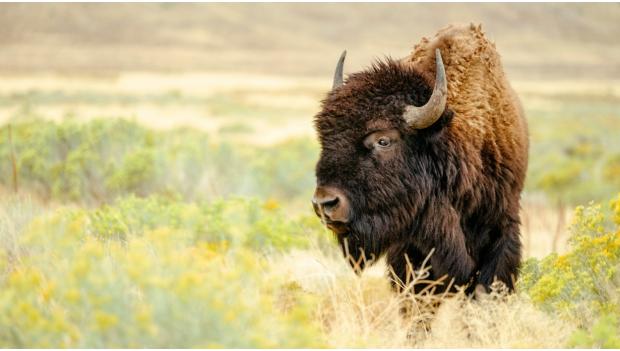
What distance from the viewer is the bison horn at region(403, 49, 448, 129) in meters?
5.84

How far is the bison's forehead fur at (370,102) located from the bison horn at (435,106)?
13 cm

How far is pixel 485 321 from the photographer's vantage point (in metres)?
5.61

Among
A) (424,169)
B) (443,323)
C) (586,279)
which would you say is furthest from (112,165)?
(586,279)

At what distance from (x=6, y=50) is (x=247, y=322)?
110556mm

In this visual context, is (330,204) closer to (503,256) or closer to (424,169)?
(424,169)

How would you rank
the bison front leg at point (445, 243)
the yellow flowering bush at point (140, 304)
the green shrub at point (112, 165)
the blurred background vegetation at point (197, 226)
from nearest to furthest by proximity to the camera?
the yellow flowering bush at point (140, 304)
the blurred background vegetation at point (197, 226)
the bison front leg at point (445, 243)
the green shrub at point (112, 165)

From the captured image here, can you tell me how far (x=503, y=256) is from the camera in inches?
244

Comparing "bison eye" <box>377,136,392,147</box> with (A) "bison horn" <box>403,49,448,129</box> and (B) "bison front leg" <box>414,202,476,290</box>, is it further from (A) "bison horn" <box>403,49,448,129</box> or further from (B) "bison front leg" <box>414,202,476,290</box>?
(B) "bison front leg" <box>414,202,476,290</box>

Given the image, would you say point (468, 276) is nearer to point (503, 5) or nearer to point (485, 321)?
point (485, 321)

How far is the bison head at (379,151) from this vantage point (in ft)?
19.0

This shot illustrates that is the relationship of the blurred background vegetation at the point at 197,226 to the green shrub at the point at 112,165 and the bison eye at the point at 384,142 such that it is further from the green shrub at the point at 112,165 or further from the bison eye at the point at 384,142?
the bison eye at the point at 384,142

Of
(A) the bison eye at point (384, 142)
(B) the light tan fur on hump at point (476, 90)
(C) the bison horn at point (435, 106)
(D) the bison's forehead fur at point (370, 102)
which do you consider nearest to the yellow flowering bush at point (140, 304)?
(D) the bison's forehead fur at point (370, 102)

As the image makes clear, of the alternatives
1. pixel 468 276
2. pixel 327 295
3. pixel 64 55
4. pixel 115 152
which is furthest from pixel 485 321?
pixel 64 55

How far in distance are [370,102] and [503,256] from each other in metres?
1.59
